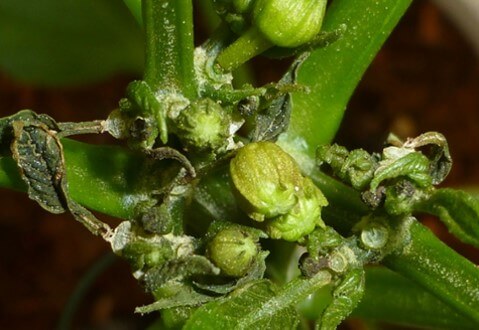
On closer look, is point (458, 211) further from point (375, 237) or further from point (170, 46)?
point (170, 46)

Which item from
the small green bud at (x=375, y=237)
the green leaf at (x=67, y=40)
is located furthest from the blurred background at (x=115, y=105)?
the small green bud at (x=375, y=237)

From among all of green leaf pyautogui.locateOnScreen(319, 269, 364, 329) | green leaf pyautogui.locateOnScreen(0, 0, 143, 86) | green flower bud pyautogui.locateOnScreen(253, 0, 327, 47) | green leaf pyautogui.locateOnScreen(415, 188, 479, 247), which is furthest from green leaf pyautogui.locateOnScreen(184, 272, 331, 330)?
green leaf pyautogui.locateOnScreen(0, 0, 143, 86)

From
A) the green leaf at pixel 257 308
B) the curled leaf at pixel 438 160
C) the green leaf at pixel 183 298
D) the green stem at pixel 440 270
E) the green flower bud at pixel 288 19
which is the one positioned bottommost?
the green leaf at pixel 183 298

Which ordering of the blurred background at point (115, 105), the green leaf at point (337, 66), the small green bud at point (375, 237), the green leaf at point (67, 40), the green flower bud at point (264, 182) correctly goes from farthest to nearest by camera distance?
the blurred background at point (115, 105)
the green leaf at point (67, 40)
the green leaf at point (337, 66)
the small green bud at point (375, 237)
the green flower bud at point (264, 182)

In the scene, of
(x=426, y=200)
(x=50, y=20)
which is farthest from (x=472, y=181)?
(x=426, y=200)

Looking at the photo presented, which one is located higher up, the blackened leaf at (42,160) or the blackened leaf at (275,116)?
the blackened leaf at (275,116)

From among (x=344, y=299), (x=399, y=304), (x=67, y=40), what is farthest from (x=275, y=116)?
(x=67, y=40)

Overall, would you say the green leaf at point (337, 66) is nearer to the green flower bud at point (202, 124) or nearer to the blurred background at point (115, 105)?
the green flower bud at point (202, 124)
